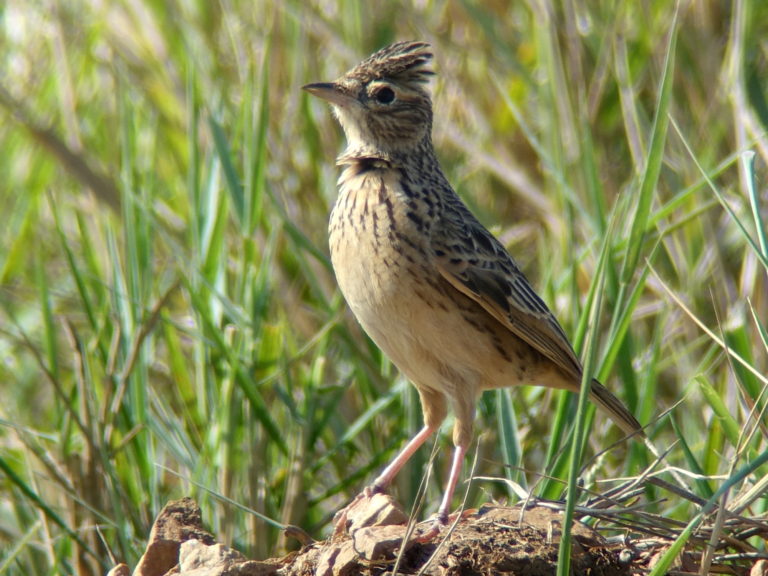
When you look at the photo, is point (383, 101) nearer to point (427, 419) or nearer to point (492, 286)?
point (492, 286)

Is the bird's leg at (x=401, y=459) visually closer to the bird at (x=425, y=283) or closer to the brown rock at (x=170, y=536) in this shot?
the bird at (x=425, y=283)

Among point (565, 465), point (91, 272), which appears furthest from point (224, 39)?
point (565, 465)

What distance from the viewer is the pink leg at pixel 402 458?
4.53 m

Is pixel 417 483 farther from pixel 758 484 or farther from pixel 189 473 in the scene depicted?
pixel 758 484

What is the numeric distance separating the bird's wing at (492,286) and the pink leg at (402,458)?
1.90ft

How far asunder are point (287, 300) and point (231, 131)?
101cm

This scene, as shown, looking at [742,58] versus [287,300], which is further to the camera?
[287,300]

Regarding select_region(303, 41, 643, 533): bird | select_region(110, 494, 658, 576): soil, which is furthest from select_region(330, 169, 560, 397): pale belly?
select_region(110, 494, 658, 576): soil

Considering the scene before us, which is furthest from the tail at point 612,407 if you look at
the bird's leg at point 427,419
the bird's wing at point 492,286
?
the bird's leg at point 427,419

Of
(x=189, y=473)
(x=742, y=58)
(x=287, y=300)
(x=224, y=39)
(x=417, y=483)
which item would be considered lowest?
(x=417, y=483)

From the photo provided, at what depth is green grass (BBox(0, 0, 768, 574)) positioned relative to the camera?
451 cm

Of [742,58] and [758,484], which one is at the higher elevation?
[742,58]

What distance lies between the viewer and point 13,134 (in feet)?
24.6

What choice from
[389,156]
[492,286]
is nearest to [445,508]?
[492,286]
